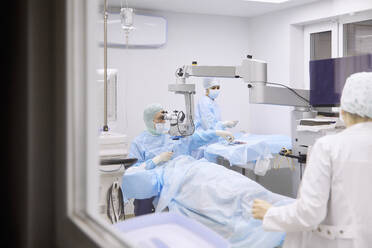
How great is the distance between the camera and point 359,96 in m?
1.30

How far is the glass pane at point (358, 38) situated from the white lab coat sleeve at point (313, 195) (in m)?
2.88

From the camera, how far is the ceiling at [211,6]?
4.16 meters

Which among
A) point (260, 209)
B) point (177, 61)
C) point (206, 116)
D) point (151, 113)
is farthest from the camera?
point (177, 61)

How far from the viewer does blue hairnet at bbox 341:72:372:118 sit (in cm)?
129

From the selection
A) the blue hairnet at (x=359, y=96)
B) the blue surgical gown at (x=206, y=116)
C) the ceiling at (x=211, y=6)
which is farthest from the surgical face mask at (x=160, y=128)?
the blue hairnet at (x=359, y=96)

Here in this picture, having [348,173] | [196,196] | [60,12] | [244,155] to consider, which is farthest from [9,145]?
[244,155]

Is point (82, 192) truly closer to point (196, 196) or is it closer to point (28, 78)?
point (28, 78)

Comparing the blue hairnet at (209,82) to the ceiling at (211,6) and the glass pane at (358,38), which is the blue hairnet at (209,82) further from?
the glass pane at (358,38)

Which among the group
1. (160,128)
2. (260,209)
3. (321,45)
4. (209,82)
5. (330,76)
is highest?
(321,45)

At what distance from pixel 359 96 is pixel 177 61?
136 inches

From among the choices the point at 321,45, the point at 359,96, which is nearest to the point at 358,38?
the point at 321,45

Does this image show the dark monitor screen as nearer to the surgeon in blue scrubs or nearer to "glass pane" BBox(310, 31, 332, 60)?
the surgeon in blue scrubs

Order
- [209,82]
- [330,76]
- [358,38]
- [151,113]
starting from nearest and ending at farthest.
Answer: [330,76]
[151,113]
[358,38]
[209,82]

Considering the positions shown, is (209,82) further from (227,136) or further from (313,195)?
(313,195)
